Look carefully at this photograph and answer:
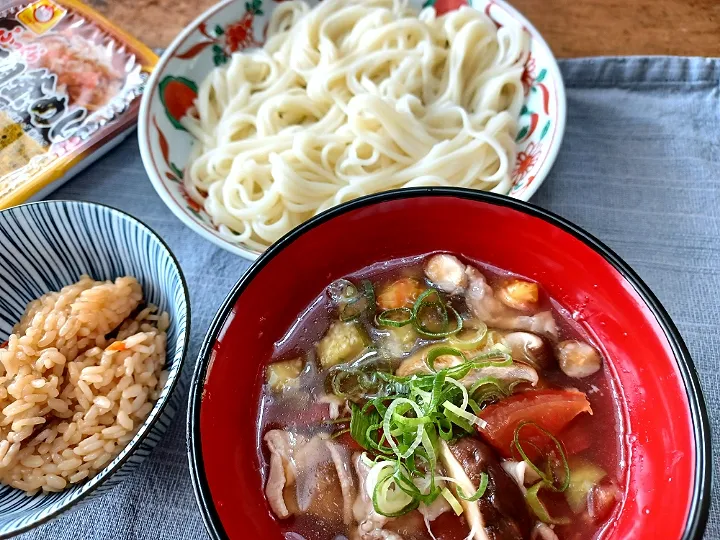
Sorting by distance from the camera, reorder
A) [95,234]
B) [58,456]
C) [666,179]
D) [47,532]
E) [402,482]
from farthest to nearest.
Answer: [666,179] < [95,234] < [47,532] < [58,456] < [402,482]

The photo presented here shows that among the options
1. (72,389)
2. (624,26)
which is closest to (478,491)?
(72,389)

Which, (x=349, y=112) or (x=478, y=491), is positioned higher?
(x=349, y=112)

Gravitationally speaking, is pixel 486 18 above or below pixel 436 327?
above

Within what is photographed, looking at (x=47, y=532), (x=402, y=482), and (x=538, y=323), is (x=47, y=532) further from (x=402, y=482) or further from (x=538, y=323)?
(x=538, y=323)

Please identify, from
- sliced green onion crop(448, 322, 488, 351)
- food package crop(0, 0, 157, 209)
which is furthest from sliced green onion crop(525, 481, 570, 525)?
food package crop(0, 0, 157, 209)

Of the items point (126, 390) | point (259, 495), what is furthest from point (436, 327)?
point (126, 390)

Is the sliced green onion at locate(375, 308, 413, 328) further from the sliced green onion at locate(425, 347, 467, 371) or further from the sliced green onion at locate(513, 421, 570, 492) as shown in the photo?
the sliced green onion at locate(513, 421, 570, 492)

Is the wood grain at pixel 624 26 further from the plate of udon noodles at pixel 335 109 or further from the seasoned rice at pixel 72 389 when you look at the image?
the seasoned rice at pixel 72 389

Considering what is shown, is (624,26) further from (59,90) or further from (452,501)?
(59,90)
